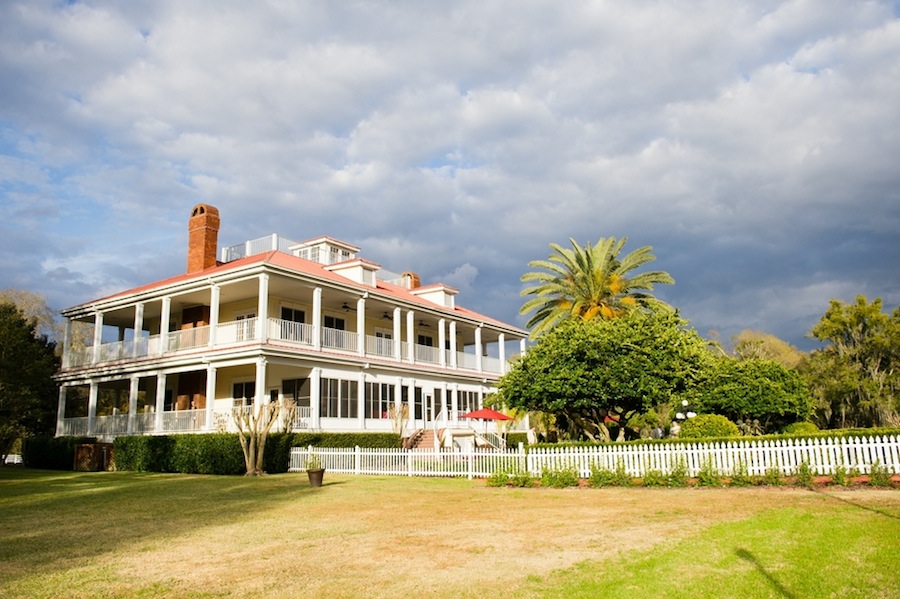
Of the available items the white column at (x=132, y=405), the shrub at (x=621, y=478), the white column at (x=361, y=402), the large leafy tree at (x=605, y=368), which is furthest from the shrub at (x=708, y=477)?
the white column at (x=132, y=405)

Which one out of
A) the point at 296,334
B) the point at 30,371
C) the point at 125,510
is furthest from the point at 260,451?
the point at 30,371

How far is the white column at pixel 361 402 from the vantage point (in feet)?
98.2

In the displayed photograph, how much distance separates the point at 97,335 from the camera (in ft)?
111

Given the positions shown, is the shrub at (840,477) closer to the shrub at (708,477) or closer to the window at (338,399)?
the shrub at (708,477)

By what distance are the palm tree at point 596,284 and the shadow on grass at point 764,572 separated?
2443 centimetres

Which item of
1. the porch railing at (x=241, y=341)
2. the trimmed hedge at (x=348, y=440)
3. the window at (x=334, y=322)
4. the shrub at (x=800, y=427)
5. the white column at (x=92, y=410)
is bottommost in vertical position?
the trimmed hedge at (x=348, y=440)

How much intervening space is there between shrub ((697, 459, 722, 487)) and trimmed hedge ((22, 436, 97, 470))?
2515cm

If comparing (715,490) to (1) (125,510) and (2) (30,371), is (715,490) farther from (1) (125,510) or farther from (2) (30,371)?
(2) (30,371)

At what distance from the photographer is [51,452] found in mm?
30031

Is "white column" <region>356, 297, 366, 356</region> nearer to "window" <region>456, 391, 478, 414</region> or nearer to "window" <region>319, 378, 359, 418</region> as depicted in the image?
"window" <region>319, 378, 359, 418</region>

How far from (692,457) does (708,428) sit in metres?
6.00

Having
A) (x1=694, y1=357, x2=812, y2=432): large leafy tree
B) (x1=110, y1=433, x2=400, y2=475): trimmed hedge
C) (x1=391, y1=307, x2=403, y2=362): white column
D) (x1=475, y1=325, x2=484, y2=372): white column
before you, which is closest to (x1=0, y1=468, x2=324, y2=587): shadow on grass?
(x1=110, y1=433, x2=400, y2=475): trimmed hedge

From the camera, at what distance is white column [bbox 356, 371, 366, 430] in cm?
2994

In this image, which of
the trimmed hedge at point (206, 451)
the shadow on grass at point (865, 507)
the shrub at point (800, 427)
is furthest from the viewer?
the shrub at point (800, 427)
